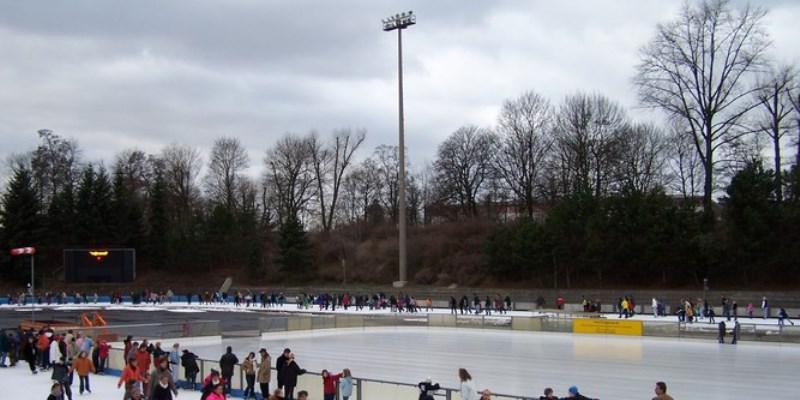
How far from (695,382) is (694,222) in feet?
114

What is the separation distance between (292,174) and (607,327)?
56630 millimetres

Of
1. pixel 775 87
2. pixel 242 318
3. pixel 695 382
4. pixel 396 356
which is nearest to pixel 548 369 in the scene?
pixel 695 382

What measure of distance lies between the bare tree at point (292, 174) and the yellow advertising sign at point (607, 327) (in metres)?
53.9

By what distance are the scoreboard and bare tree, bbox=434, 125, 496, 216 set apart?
101 feet

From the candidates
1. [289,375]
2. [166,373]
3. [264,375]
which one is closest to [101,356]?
[264,375]

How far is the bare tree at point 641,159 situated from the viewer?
219 feet

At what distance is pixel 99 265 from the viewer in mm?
61125

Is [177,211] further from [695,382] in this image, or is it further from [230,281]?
[695,382]

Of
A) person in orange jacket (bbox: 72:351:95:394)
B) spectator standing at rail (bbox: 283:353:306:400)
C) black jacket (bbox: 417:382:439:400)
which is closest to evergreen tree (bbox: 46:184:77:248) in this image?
person in orange jacket (bbox: 72:351:95:394)

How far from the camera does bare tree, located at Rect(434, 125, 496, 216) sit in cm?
7625

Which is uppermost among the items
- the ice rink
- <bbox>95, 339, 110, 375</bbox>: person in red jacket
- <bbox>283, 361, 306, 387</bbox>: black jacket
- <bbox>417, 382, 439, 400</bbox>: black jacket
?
<bbox>417, 382, 439, 400</bbox>: black jacket

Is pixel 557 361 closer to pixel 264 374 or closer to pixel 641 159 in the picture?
pixel 264 374

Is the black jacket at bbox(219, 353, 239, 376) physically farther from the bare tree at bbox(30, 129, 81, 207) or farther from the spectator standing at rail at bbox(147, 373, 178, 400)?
the bare tree at bbox(30, 129, 81, 207)

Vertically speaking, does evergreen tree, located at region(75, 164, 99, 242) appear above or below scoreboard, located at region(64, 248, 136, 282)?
above
